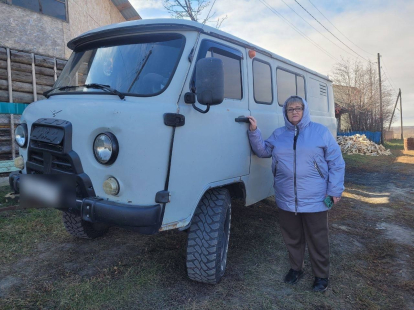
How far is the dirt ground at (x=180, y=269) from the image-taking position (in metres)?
2.77

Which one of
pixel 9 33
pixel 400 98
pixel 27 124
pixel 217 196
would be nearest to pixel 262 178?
pixel 217 196

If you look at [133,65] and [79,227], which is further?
[79,227]

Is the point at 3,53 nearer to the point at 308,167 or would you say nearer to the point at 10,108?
the point at 10,108

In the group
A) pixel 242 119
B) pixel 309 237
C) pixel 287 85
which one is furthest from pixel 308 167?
pixel 287 85

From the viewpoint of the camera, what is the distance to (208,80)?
2.44 meters

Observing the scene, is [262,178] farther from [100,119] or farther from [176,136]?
[100,119]

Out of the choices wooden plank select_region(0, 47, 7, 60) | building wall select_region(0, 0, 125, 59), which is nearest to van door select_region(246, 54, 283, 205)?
wooden plank select_region(0, 47, 7, 60)

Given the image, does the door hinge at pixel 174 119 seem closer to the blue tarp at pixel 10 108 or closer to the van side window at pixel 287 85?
the van side window at pixel 287 85

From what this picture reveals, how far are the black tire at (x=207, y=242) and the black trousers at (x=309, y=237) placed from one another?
2.34 ft

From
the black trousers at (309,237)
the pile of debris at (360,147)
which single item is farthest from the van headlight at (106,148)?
the pile of debris at (360,147)

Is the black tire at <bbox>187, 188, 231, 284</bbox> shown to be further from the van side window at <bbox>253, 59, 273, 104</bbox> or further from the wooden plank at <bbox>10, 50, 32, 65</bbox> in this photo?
the wooden plank at <bbox>10, 50, 32, 65</bbox>

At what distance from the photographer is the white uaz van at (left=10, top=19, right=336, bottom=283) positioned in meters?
2.33

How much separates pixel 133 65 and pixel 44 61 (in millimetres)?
5938

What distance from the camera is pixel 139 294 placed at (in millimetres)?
2828
